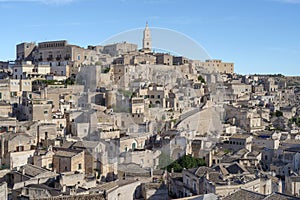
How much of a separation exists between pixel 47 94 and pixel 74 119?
3.39 m

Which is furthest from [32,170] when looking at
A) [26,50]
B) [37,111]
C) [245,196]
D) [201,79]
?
[26,50]

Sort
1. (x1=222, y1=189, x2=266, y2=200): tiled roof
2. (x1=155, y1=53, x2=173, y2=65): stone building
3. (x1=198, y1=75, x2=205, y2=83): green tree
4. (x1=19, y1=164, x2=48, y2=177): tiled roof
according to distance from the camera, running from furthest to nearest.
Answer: (x1=198, y1=75, x2=205, y2=83): green tree
(x1=155, y1=53, x2=173, y2=65): stone building
(x1=19, y1=164, x2=48, y2=177): tiled roof
(x1=222, y1=189, x2=266, y2=200): tiled roof

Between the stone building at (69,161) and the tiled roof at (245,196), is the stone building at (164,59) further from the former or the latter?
the tiled roof at (245,196)

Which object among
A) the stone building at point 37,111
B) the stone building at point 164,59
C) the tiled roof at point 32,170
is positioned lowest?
the tiled roof at point 32,170

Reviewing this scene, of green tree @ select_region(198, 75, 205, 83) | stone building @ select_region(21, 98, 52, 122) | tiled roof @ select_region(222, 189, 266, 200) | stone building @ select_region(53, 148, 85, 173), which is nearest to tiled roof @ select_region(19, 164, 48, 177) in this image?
stone building @ select_region(53, 148, 85, 173)

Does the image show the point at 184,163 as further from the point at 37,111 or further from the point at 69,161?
the point at 37,111

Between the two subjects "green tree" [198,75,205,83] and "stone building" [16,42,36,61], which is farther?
"stone building" [16,42,36,61]

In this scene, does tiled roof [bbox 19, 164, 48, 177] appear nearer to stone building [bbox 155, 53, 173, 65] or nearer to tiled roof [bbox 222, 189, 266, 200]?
tiled roof [bbox 222, 189, 266, 200]

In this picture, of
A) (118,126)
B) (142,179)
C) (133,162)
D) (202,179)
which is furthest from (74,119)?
(202,179)

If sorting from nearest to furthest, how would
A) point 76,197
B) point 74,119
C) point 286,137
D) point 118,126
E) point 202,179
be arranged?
1. point 76,197
2. point 202,179
3. point 118,126
4. point 74,119
5. point 286,137

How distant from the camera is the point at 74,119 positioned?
17672 mm

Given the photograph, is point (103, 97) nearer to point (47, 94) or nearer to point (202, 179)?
point (47, 94)

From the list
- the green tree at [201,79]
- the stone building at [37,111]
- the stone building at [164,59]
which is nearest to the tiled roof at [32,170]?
the stone building at [37,111]

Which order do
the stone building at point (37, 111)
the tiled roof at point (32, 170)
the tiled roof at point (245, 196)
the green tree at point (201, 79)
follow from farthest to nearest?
the green tree at point (201, 79), the stone building at point (37, 111), the tiled roof at point (32, 170), the tiled roof at point (245, 196)
